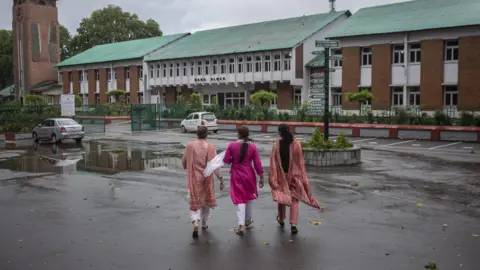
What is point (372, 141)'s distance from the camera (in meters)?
26.1

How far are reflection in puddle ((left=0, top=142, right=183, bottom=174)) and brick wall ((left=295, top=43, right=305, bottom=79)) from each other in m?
22.0

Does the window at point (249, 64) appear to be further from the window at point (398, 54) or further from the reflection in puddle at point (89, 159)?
the reflection in puddle at point (89, 159)

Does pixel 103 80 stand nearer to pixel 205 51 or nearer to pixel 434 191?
pixel 205 51

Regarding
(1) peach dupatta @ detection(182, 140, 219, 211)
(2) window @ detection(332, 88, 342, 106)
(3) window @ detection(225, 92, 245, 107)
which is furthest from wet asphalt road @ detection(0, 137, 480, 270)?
(3) window @ detection(225, 92, 245, 107)

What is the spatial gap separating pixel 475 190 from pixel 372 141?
14.9m

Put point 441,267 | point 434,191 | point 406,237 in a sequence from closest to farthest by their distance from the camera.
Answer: point 441,267 → point 406,237 → point 434,191

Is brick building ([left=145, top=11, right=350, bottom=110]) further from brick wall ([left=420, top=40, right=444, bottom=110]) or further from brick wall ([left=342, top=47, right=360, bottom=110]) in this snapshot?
brick wall ([left=420, top=40, right=444, bottom=110])

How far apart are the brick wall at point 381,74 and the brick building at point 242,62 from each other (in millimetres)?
6403

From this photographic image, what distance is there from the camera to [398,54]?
37.9m

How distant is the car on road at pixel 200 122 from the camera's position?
34062 mm

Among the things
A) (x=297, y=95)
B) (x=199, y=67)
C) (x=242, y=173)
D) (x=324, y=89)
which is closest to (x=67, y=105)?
(x=297, y=95)

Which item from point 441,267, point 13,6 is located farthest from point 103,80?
point 441,267

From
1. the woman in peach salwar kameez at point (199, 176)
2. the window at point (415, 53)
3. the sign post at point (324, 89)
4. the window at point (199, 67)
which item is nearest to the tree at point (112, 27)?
the window at point (199, 67)

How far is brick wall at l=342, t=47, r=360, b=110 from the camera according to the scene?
130ft
